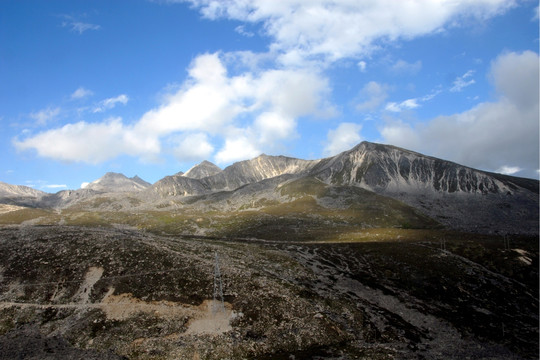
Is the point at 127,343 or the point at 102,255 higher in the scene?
the point at 102,255

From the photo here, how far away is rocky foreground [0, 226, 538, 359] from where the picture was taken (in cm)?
4080

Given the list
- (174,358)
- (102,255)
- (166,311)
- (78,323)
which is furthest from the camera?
(102,255)

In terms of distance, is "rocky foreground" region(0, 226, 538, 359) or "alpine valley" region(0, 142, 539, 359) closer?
"rocky foreground" region(0, 226, 538, 359)

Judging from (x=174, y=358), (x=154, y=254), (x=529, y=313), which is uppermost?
(x=154, y=254)

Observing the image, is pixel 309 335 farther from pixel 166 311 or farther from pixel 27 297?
pixel 27 297

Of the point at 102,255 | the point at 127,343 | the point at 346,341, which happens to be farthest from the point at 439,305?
the point at 102,255

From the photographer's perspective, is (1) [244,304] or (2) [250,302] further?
(2) [250,302]

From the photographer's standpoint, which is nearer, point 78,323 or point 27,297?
point 78,323

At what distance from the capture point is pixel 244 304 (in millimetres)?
50375

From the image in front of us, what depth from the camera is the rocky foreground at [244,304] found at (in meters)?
40.8

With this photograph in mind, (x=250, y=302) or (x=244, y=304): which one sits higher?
(x=250, y=302)

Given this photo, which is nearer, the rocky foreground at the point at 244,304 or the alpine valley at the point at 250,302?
the rocky foreground at the point at 244,304

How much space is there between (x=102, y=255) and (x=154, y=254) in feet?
32.3

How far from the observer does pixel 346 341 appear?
143 ft
